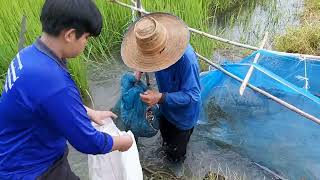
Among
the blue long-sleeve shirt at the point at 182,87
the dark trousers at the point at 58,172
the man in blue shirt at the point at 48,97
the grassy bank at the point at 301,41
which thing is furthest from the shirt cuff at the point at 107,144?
the grassy bank at the point at 301,41

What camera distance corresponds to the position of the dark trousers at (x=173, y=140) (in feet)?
9.10

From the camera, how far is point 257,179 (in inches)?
119

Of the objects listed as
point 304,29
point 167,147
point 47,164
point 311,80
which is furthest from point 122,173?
point 304,29

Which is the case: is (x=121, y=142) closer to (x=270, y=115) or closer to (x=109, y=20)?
(x=270, y=115)

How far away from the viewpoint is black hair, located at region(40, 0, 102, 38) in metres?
1.39

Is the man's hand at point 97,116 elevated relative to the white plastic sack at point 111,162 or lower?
elevated

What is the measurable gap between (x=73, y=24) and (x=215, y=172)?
199 centimetres

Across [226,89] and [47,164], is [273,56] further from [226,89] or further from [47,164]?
[47,164]

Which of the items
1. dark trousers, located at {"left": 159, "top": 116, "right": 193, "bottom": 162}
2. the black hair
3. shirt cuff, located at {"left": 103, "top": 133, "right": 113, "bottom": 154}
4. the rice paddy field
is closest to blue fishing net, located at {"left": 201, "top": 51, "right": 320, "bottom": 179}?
the rice paddy field

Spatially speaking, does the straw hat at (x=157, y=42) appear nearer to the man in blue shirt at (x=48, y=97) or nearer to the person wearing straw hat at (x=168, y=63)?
the person wearing straw hat at (x=168, y=63)

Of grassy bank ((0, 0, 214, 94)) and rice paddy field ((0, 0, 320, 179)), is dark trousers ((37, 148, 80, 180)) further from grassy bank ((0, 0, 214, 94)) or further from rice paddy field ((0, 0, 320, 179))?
grassy bank ((0, 0, 214, 94))

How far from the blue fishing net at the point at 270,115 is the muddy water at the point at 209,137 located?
0.27 ft

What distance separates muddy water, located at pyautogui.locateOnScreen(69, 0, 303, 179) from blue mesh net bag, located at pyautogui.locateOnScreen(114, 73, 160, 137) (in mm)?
616

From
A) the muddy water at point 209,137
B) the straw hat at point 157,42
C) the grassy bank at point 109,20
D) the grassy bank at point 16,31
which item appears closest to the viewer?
the straw hat at point 157,42
